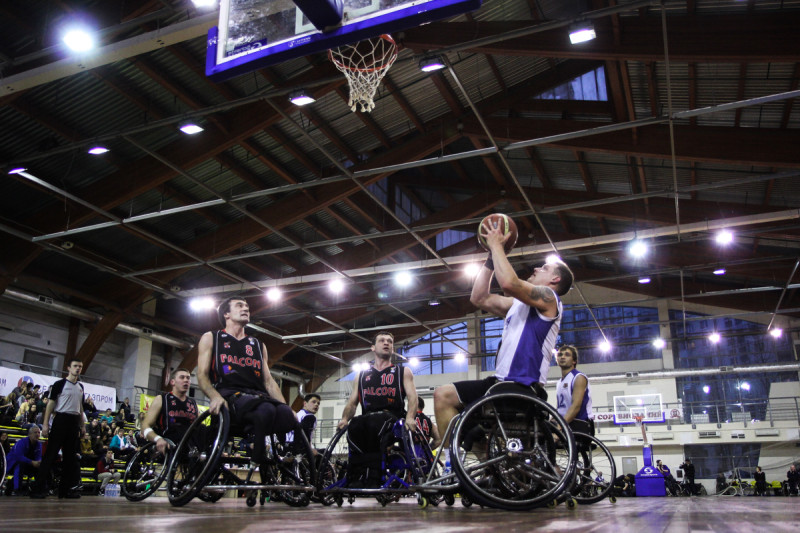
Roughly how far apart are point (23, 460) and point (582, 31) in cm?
1014

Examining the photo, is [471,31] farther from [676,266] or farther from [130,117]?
[676,266]

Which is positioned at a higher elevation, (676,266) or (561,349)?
(676,266)

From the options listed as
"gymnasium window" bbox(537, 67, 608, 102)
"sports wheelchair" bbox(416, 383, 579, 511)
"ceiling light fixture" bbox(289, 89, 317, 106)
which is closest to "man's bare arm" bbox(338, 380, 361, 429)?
"sports wheelchair" bbox(416, 383, 579, 511)

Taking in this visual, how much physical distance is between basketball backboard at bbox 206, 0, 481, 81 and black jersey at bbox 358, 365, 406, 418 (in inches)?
113

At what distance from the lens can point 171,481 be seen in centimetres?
392

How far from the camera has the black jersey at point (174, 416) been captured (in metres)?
6.27

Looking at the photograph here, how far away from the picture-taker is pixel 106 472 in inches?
460

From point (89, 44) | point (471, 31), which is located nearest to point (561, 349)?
point (471, 31)

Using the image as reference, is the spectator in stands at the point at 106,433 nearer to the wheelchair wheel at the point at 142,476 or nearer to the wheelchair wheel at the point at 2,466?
the wheelchair wheel at the point at 2,466

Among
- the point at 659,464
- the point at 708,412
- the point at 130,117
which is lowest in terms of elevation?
the point at 659,464

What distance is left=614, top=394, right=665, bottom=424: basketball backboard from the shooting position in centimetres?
2300

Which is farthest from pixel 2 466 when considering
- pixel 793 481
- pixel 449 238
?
pixel 793 481

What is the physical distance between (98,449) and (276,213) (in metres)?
6.50

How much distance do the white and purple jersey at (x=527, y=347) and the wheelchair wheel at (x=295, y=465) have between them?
4.91ft
